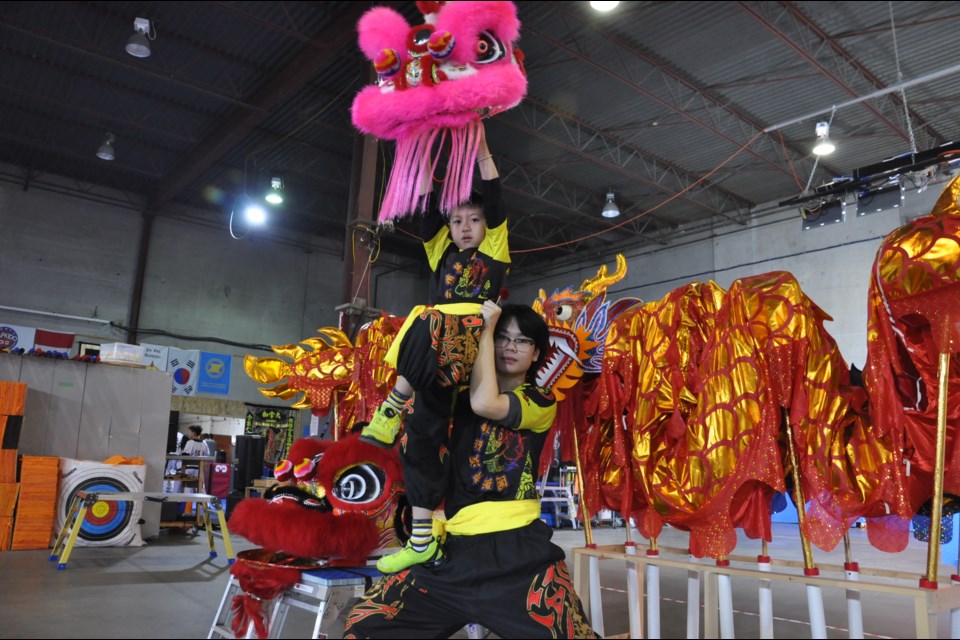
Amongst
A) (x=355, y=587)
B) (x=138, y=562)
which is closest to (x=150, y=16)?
(x=138, y=562)

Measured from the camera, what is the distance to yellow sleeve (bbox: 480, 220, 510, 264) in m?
2.37

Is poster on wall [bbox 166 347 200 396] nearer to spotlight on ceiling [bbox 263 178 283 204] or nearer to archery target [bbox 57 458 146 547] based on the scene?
spotlight on ceiling [bbox 263 178 283 204]

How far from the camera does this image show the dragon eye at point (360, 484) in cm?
302

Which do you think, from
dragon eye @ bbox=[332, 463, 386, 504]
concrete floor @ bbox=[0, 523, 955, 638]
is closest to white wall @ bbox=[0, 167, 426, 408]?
concrete floor @ bbox=[0, 523, 955, 638]

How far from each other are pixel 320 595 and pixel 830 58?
9242mm

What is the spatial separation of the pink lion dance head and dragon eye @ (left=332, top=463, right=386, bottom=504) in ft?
4.01

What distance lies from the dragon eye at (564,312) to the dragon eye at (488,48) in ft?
4.78

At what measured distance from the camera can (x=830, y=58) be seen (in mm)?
8891

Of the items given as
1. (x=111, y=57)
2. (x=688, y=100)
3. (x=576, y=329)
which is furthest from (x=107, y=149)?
(x=576, y=329)

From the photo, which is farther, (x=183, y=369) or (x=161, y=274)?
(x=161, y=274)

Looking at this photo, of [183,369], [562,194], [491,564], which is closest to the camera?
[491,564]

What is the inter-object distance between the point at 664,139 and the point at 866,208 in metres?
3.21

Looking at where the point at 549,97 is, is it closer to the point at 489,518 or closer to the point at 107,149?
the point at 107,149

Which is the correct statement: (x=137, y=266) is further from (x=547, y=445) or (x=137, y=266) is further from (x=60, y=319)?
(x=547, y=445)
